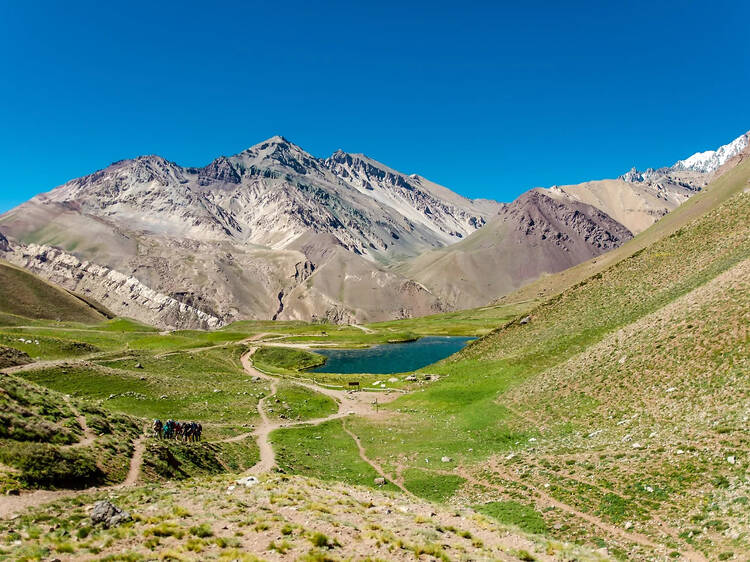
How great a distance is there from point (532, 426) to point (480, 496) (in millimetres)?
12966

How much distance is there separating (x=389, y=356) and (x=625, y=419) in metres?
124

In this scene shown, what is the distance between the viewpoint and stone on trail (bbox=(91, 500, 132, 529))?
16.0 metres

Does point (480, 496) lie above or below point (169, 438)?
below

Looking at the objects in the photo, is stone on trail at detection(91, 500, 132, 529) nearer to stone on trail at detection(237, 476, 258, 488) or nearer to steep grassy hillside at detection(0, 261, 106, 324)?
stone on trail at detection(237, 476, 258, 488)

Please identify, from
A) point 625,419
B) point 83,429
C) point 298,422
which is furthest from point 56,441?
point 625,419

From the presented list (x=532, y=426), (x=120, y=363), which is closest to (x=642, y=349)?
(x=532, y=426)

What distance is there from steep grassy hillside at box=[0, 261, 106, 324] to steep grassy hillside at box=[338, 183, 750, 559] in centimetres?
19176

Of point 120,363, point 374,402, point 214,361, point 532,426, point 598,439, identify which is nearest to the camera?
point 598,439

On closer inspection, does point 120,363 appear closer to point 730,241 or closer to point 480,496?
point 480,496

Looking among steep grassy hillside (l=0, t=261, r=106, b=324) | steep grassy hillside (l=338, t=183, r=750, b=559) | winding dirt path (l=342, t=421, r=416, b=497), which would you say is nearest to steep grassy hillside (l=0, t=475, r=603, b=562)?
steep grassy hillside (l=338, t=183, r=750, b=559)

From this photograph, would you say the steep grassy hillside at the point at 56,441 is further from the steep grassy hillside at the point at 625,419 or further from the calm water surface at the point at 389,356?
the calm water surface at the point at 389,356

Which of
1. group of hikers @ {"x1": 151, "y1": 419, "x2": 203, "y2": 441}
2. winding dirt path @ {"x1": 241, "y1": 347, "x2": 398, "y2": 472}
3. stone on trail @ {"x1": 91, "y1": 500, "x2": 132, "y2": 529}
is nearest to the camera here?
stone on trail @ {"x1": 91, "y1": 500, "x2": 132, "y2": 529}

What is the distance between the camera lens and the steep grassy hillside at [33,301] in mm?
178625

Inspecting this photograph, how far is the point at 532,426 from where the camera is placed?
1453 inches
